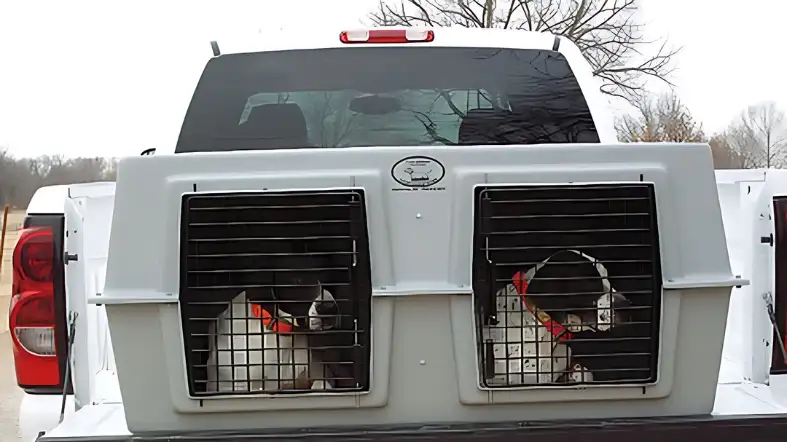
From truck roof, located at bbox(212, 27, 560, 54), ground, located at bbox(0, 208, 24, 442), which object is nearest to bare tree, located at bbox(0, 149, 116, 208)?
ground, located at bbox(0, 208, 24, 442)

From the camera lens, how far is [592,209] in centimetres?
253

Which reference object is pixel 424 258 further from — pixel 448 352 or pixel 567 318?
pixel 567 318

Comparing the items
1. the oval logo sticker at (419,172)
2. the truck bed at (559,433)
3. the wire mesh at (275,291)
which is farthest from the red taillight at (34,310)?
the oval logo sticker at (419,172)

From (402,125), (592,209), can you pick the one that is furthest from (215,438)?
(402,125)

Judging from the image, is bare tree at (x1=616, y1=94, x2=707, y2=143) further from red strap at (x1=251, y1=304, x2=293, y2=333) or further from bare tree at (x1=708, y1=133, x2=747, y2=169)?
red strap at (x1=251, y1=304, x2=293, y2=333)

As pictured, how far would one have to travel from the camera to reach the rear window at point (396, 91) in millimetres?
3801

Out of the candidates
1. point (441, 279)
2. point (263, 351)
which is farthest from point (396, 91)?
point (263, 351)

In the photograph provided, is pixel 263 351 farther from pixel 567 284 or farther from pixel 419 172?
pixel 567 284

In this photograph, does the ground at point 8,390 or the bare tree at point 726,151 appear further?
the bare tree at point 726,151

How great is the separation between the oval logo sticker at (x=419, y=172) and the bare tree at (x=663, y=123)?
73.5 ft

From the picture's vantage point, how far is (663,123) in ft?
87.6

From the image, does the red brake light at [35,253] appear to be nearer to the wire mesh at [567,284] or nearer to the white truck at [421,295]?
the white truck at [421,295]

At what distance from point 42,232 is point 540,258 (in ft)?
5.17

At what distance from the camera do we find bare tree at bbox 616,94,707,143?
2480 cm
